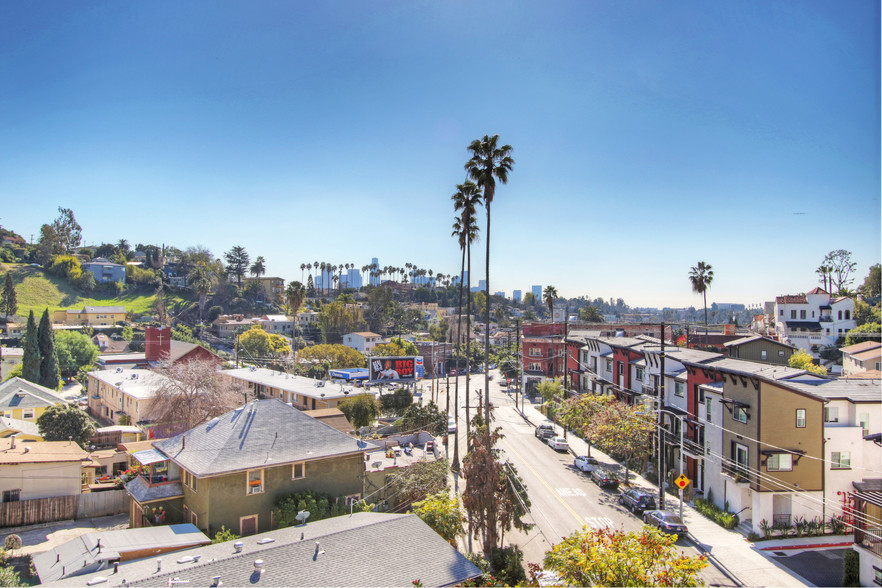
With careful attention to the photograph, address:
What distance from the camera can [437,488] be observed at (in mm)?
28547

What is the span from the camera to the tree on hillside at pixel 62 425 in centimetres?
3888

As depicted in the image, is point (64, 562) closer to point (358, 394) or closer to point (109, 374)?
point (358, 394)

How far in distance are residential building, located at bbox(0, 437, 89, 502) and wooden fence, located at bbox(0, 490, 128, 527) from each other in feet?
1.59

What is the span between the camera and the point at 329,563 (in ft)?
52.2

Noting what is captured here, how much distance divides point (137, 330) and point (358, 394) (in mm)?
112502

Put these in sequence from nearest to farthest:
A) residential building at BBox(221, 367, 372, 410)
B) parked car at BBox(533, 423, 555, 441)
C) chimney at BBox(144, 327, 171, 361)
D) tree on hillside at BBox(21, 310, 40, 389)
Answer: residential building at BBox(221, 367, 372, 410), parked car at BBox(533, 423, 555, 441), tree on hillside at BBox(21, 310, 40, 389), chimney at BBox(144, 327, 171, 361)

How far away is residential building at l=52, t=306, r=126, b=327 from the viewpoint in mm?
134750

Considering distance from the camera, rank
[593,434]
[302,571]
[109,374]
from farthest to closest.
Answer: [109,374]
[593,434]
[302,571]

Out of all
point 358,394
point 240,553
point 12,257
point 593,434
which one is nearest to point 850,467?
point 593,434

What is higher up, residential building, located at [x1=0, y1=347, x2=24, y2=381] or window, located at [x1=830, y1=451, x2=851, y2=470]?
window, located at [x1=830, y1=451, x2=851, y2=470]

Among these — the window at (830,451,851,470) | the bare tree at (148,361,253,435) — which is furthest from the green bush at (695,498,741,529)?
the bare tree at (148,361,253,435)

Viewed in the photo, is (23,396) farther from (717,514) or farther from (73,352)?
(717,514)

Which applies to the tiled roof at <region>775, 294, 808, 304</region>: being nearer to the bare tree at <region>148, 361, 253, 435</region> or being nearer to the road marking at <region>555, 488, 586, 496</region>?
the road marking at <region>555, 488, 586, 496</region>

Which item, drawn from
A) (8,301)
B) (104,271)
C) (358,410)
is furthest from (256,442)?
(104,271)
